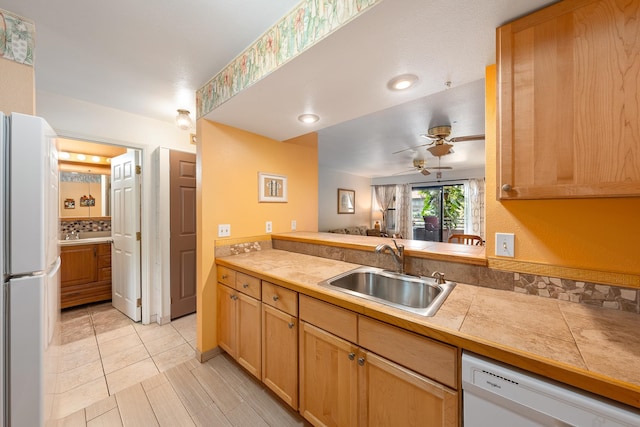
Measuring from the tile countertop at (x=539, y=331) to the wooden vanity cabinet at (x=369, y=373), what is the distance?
7cm

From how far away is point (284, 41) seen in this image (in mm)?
1306

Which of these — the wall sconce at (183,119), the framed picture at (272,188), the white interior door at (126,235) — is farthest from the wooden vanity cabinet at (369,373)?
the white interior door at (126,235)

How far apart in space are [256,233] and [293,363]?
131cm

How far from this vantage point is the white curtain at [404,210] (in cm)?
707

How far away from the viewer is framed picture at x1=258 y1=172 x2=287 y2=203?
8.11ft

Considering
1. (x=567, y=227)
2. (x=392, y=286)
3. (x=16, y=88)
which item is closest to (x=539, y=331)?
(x=567, y=227)

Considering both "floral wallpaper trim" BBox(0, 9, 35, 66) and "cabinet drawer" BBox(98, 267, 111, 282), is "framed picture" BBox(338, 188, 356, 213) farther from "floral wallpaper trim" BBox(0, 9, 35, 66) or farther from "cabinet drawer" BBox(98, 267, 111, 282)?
"floral wallpaper trim" BBox(0, 9, 35, 66)

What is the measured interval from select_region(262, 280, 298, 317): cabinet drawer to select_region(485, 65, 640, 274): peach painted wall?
1121 mm

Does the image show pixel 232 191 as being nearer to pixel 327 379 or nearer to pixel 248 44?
pixel 248 44

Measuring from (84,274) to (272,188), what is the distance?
9.43ft

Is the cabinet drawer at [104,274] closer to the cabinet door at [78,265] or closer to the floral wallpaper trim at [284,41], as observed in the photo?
the cabinet door at [78,265]

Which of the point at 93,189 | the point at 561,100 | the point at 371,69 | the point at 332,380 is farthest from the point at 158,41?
the point at 93,189

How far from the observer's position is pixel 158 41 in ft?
4.84

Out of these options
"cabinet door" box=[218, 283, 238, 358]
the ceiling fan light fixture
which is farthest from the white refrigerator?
the ceiling fan light fixture
